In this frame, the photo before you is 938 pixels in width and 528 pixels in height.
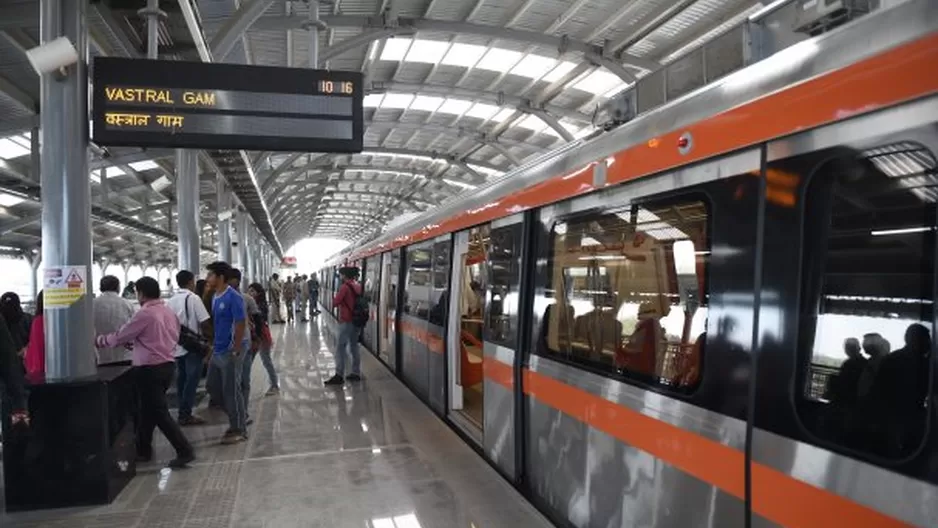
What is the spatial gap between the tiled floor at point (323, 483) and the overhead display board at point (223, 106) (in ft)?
8.90

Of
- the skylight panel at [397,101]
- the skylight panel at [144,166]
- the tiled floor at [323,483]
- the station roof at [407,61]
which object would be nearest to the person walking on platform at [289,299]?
the station roof at [407,61]

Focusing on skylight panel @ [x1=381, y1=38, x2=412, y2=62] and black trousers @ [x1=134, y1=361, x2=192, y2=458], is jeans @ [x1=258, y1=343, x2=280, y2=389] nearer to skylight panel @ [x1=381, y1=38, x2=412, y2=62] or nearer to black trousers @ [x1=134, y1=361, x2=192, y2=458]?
black trousers @ [x1=134, y1=361, x2=192, y2=458]

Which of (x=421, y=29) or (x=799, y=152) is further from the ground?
(x=421, y=29)

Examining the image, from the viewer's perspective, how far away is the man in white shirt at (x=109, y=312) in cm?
605

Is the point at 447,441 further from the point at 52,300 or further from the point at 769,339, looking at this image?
the point at 769,339

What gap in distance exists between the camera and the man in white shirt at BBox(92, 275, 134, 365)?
19.8ft

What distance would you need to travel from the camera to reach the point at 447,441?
6.15 metres

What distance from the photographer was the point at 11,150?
687 inches

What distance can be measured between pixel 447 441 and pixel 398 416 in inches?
49.8

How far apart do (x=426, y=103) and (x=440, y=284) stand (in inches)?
587

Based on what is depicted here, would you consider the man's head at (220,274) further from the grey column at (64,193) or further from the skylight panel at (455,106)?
the skylight panel at (455,106)

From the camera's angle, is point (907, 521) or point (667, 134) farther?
point (667, 134)

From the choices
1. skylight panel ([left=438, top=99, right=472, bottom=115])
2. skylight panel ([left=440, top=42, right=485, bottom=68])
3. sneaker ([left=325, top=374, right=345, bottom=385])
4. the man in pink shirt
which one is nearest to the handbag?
the man in pink shirt

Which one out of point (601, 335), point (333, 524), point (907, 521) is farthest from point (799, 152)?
point (333, 524)
